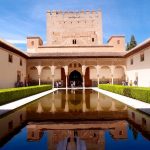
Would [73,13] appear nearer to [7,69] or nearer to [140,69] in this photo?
[140,69]

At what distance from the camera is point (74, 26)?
157ft

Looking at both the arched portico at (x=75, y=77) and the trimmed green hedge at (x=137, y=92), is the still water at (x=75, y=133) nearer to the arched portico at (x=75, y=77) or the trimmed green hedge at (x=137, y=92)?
the trimmed green hedge at (x=137, y=92)

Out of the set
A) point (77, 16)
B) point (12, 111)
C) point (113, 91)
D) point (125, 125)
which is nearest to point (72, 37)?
point (77, 16)

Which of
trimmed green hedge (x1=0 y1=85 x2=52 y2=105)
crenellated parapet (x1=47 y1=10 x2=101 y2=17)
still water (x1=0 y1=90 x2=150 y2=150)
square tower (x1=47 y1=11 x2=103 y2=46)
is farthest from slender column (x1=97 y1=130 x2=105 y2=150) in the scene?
crenellated parapet (x1=47 y1=10 x2=101 y2=17)

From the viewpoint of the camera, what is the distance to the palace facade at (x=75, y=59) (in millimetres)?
24172

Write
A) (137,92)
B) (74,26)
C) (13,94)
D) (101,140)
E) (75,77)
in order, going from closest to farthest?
(101,140), (137,92), (13,94), (75,77), (74,26)

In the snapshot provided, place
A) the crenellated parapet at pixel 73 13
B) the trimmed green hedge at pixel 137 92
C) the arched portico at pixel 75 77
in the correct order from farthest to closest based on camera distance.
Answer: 1. the crenellated parapet at pixel 73 13
2. the arched portico at pixel 75 77
3. the trimmed green hedge at pixel 137 92

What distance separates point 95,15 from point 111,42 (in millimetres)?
9437

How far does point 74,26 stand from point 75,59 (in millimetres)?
15919

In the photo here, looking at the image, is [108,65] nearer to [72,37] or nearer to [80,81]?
[80,81]

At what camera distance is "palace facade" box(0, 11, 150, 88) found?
2417 centimetres

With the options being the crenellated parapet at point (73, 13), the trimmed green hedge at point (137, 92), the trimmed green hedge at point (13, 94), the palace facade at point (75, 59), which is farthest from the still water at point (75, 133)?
the crenellated parapet at point (73, 13)

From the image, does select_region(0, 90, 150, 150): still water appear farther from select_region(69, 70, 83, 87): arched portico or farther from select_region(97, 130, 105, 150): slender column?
select_region(69, 70, 83, 87): arched portico

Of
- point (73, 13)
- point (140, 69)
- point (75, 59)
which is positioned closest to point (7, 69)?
point (75, 59)
